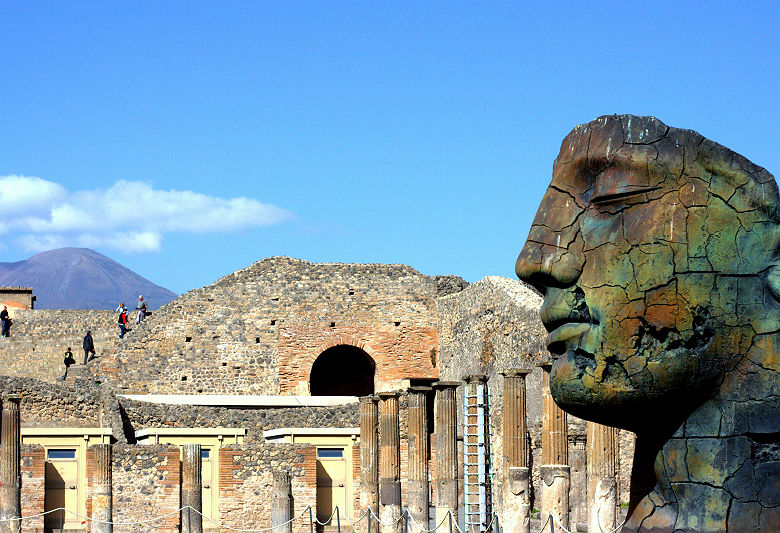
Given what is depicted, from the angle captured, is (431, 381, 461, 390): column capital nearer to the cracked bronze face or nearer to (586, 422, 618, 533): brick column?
(586, 422, 618, 533): brick column

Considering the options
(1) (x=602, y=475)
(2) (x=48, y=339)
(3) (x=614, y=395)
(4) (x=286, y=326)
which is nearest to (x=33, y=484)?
(1) (x=602, y=475)

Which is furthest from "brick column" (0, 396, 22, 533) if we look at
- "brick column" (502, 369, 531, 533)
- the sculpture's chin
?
the sculpture's chin

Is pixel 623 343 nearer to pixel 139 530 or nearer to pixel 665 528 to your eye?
pixel 665 528

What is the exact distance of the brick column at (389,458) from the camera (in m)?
23.1

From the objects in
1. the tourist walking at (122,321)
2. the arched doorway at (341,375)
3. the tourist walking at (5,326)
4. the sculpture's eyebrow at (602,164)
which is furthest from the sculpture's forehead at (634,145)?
the tourist walking at (5,326)

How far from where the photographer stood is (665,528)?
6.35 m

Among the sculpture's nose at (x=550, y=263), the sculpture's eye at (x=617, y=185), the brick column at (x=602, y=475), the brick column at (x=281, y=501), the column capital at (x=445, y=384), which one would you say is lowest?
the brick column at (x=281, y=501)

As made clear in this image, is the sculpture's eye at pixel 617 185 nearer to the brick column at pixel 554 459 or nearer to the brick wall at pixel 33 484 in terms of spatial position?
the brick column at pixel 554 459

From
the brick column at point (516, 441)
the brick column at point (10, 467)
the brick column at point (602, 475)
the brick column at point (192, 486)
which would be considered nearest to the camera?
the brick column at point (602, 475)

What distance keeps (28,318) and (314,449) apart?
1841 centimetres

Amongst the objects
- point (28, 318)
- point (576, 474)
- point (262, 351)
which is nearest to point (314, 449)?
point (576, 474)

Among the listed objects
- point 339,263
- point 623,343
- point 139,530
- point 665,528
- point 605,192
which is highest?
point 339,263

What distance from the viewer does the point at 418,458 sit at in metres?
22.4

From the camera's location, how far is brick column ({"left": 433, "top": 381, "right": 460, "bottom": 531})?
21.6 metres
